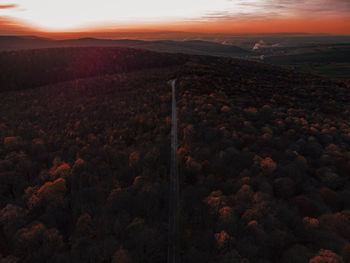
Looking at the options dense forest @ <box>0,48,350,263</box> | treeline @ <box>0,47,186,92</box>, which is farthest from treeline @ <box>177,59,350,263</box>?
treeline @ <box>0,47,186,92</box>

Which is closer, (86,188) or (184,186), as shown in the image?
(86,188)

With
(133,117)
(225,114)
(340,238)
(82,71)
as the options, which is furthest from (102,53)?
(340,238)

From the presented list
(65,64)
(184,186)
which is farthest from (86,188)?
(65,64)

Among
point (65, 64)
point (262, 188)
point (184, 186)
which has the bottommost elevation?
point (184, 186)

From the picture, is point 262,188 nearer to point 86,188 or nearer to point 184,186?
point 184,186

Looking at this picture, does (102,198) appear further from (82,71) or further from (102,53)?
(102,53)

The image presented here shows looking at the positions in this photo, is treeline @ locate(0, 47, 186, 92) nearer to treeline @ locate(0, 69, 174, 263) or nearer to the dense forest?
the dense forest

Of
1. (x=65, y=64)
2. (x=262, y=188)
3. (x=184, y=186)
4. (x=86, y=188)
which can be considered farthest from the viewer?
(x=65, y=64)

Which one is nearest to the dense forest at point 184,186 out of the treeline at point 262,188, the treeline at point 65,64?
the treeline at point 262,188
